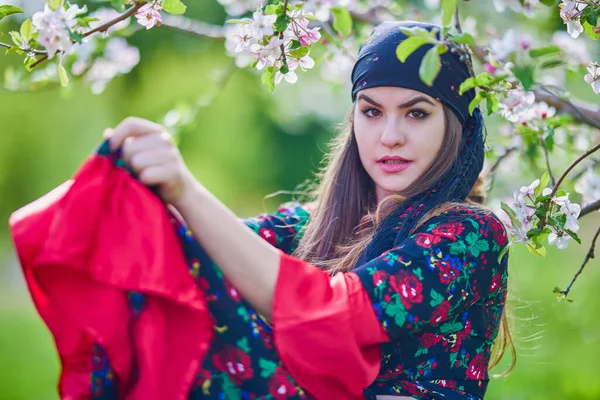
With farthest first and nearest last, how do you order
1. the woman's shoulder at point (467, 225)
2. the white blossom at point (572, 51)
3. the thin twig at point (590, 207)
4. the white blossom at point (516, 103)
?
the white blossom at point (572, 51)
the thin twig at point (590, 207)
the white blossom at point (516, 103)
the woman's shoulder at point (467, 225)

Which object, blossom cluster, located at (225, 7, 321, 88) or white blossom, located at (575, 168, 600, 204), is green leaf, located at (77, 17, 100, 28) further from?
white blossom, located at (575, 168, 600, 204)

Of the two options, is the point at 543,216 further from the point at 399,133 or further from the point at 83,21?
the point at 83,21

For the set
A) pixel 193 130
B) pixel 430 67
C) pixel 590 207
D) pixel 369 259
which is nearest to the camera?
pixel 430 67

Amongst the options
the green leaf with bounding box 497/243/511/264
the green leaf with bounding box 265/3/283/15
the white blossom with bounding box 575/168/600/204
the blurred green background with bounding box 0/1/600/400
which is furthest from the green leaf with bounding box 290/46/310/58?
the blurred green background with bounding box 0/1/600/400

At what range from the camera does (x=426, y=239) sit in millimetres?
1933

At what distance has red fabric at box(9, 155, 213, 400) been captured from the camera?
156 cm

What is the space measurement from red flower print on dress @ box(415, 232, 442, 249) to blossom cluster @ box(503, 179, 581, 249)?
189 mm

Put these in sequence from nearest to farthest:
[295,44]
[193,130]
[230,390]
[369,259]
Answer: [230,390]
[295,44]
[369,259]
[193,130]

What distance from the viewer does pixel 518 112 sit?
2197 mm

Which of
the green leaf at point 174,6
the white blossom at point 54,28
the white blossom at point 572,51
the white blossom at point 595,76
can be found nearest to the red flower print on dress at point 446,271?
the white blossom at point 595,76

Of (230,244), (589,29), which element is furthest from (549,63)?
(230,244)

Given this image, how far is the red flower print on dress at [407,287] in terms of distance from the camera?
181cm

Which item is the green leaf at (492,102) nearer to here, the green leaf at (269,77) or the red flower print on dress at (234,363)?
the green leaf at (269,77)

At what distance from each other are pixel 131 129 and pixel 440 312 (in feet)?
2.68
